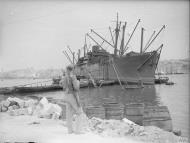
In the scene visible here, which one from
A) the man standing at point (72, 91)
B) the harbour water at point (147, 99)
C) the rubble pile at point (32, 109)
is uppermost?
the man standing at point (72, 91)

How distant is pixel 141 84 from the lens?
40562mm

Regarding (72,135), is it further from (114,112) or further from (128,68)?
(128,68)

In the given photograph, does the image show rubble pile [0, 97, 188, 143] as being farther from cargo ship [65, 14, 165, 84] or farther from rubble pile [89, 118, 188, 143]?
cargo ship [65, 14, 165, 84]

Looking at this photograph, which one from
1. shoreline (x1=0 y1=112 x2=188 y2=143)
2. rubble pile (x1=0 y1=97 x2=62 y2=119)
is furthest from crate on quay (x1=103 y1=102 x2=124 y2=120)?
rubble pile (x1=0 y1=97 x2=62 y2=119)

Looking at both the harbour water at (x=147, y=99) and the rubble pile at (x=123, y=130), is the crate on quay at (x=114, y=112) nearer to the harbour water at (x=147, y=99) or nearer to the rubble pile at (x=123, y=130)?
the rubble pile at (x=123, y=130)

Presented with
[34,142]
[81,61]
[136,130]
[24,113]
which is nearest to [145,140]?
[136,130]

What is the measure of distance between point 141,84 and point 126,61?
5714mm

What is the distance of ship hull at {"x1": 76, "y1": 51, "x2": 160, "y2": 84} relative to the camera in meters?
44.4

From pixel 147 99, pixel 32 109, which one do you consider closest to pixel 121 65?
pixel 147 99

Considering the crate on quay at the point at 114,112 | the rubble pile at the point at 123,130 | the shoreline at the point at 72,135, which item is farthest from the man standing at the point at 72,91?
the crate on quay at the point at 114,112

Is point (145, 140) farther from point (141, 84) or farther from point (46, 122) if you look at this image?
point (141, 84)

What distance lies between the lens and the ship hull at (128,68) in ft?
146

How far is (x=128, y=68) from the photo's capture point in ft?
148

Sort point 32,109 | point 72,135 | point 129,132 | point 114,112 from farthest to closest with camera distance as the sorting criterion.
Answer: point 32,109 → point 114,112 → point 129,132 → point 72,135
